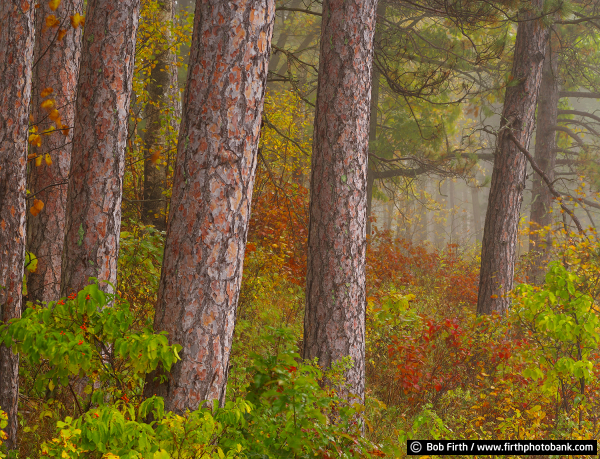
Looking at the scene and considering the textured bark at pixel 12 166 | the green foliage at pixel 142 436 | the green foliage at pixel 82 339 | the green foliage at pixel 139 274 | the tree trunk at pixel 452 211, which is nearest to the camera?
the green foliage at pixel 142 436

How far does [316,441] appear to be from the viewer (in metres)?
2.80

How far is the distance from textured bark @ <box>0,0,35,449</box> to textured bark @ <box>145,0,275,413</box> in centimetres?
117

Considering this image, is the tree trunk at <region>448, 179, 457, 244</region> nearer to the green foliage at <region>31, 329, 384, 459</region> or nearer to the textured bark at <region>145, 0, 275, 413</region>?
the green foliage at <region>31, 329, 384, 459</region>

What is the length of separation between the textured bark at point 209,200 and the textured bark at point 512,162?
19.6 feet

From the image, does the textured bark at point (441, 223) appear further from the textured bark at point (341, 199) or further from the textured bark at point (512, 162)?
the textured bark at point (341, 199)

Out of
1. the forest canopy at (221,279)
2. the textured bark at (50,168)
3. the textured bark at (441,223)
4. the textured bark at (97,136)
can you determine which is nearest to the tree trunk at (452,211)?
the textured bark at (441,223)

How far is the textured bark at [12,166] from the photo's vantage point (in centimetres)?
313

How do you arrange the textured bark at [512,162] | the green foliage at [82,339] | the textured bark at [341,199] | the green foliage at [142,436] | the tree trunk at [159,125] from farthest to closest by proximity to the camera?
the tree trunk at [159,125] < the textured bark at [512,162] < the textured bark at [341,199] < the green foliage at [82,339] < the green foliage at [142,436]

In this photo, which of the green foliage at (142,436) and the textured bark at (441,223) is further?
the textured bark at (441,223)

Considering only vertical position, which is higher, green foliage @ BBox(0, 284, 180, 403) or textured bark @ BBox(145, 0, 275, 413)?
textured bark @ BBox(145, 0, 275, 413)

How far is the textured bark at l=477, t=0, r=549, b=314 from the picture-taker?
24.4 feet

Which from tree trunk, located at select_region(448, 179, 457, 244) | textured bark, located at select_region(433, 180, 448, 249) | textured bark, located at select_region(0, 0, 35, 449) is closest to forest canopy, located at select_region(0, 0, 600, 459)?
textured bark, located at select_region(0, 0, 35, 449)

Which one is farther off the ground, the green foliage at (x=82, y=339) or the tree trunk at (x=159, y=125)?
the tree trunk at (x=159, y=125)

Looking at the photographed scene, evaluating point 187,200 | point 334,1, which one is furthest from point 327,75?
point 187,200
